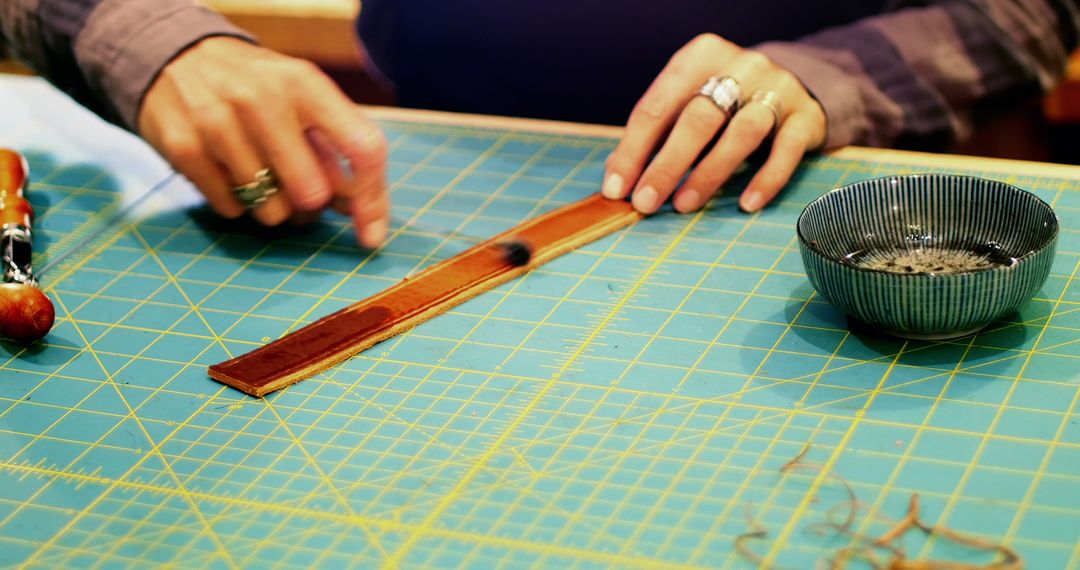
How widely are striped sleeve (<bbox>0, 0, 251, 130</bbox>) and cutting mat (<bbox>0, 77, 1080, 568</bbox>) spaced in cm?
22

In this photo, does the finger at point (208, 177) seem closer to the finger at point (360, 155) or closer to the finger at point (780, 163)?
the finger at point (360, 155)

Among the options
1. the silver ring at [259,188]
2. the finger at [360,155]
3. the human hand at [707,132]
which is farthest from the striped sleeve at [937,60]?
the silver ring at [259,188]

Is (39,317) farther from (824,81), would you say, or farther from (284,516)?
(824,81)

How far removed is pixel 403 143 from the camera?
1738 millimetres

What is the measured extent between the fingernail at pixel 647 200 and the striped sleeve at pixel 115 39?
0.58 metres

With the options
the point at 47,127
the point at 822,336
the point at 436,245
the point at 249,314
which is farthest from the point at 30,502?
the point at 47,127

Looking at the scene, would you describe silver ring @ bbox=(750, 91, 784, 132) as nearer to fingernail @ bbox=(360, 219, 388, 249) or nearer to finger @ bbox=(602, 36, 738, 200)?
finger @ bbox=(602, 36, 738, 200)

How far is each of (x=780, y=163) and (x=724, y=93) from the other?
12 cm

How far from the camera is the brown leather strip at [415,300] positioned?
1.18m

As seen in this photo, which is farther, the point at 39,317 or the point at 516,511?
the point at 39,317

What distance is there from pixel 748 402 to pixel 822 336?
154 mm

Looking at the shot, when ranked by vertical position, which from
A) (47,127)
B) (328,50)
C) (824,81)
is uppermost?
(824,81)

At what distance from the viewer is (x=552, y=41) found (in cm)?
200

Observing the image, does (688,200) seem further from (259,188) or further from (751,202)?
(259,188)
